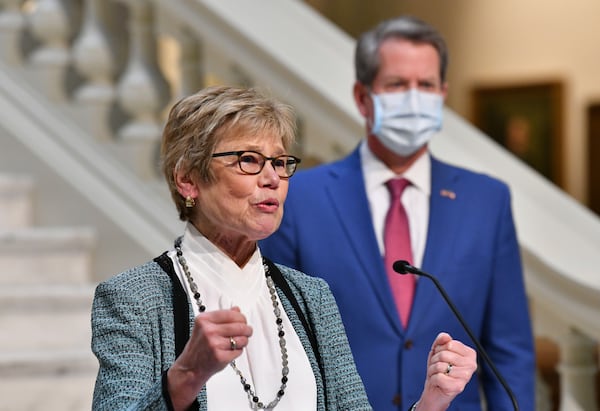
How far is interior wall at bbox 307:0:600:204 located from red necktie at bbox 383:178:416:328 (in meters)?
→ 6.64

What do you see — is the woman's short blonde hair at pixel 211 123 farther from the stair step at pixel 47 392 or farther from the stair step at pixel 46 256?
the stair step at pixel 46 256

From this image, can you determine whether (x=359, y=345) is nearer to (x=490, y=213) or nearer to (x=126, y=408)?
(x=490, y=213)

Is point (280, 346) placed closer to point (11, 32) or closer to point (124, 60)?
point (124, 60)

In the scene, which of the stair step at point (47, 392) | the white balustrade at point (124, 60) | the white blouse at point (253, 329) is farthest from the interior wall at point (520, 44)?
the white blouse at point (253, 329)

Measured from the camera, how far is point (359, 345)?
108 inches

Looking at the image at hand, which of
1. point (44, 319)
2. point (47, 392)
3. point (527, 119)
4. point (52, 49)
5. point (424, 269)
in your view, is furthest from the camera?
point (527, 119)

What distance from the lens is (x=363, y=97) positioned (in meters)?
3.00

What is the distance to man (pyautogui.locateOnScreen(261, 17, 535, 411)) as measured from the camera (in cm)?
275

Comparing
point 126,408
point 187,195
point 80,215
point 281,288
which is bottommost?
point 126,408

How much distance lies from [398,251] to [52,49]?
1885 millimetres

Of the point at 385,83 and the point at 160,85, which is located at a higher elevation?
the point at 160,85

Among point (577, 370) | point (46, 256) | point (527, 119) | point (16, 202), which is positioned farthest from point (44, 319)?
point (527, 119)

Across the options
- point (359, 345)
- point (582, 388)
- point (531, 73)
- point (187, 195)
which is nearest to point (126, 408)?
point (187, 195)

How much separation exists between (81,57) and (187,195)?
2225 millimetres
